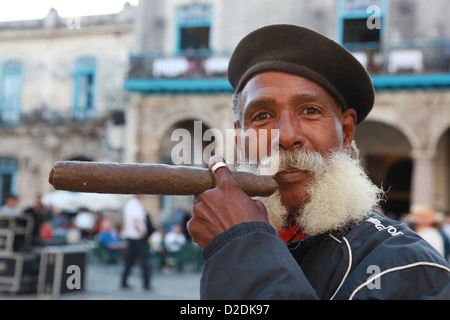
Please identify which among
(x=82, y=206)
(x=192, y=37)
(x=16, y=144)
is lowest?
(x=82, y=206)

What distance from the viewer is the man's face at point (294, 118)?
166 cm

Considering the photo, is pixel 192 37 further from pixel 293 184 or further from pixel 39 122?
pixel 293 184

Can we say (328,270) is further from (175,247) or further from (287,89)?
(175,247)

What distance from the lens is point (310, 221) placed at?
5.33ft

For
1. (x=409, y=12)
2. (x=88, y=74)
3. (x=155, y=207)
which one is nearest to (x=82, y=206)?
(x=155, y=207)

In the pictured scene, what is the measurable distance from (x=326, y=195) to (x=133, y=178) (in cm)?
69

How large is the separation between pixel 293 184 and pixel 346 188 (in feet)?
0.63

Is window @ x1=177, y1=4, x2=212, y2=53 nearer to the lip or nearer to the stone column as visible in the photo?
the stone column

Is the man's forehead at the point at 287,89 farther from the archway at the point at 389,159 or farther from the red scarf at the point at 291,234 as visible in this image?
the archway at the point at 389,159

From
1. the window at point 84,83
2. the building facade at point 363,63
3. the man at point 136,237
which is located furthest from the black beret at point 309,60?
the window at point 84,83

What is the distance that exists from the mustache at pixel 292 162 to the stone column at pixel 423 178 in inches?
546

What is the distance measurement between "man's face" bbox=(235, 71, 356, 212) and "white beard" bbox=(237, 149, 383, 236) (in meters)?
0.03

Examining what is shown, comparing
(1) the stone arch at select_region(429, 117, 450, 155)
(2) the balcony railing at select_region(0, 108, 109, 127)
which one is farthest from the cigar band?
(2) the balcony railing at select_region(0, 108, 109, 127)

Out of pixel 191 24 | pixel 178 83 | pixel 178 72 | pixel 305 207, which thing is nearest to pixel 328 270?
pixel 305 207
